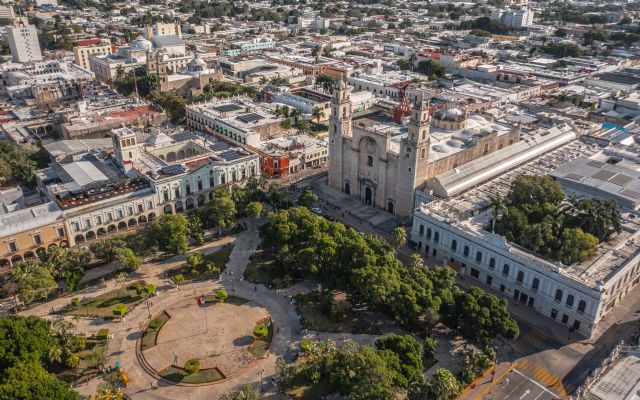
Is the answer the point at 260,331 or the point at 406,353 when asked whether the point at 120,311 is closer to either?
the point at 260,331

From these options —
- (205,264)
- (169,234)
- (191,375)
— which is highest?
(169,234)

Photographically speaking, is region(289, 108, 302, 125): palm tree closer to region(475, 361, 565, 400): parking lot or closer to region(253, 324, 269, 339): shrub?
region(253, 324, 269, 339): shrub

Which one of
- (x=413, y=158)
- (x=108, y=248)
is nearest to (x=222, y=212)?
(x=108, y=248)

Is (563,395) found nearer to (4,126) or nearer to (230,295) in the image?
(230,295)

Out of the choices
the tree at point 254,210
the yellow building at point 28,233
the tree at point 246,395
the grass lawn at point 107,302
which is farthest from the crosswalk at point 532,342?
the yellow building at point 28,233

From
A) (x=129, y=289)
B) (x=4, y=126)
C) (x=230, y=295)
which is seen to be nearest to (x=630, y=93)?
(x=230, y=295)

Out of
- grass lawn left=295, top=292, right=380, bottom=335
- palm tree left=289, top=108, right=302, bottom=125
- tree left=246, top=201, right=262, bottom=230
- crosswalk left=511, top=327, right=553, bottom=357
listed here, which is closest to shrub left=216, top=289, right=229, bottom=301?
grass lawn left=295, top=292, right=380, bottom=335

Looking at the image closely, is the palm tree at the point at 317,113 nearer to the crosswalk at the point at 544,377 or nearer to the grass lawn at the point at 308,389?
the grass lawn at the point at 308,389
